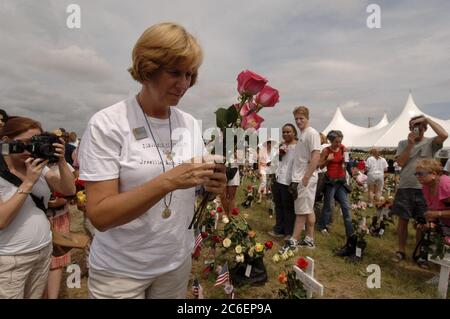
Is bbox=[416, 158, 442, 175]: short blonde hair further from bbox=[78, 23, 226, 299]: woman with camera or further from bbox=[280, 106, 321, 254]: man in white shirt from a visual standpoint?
bbox=[78, 23, 226, 299]: woman with camera

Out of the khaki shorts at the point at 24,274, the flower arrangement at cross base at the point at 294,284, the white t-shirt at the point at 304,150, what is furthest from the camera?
the white t-shirt at the point at 304,150

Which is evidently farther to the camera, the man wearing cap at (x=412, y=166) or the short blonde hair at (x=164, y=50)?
the man wearing cap at (x=412, y=166)

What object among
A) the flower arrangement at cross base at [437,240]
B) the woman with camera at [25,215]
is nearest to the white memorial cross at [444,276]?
the flower arrangement at cross base at [437,240]

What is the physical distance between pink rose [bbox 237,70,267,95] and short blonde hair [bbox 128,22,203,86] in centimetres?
19

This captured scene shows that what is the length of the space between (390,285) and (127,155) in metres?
3.66

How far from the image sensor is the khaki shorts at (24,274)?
1.64 m

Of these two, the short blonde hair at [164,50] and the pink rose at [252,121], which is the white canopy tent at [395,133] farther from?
the short blonde hair at [164,50]

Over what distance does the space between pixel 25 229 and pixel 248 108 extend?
162cm

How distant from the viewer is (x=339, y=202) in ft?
15.7

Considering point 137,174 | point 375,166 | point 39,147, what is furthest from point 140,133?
point 375,166

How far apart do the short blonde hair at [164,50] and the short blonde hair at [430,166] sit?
129 inches

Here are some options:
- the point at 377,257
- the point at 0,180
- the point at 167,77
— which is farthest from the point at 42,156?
the point at 377,257

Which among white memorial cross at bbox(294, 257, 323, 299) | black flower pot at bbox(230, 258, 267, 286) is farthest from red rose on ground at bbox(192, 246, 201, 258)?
white memorial cross at bbox(294, 257, 323, 299)

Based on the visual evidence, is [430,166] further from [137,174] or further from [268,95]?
[137,174]
